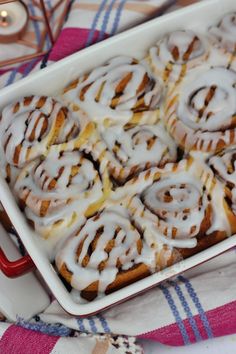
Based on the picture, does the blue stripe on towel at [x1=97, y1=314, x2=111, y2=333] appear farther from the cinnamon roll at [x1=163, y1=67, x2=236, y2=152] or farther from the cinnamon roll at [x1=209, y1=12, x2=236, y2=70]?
the cinnamon roll at [x1=209, y1=12, x2=236, y2=70]

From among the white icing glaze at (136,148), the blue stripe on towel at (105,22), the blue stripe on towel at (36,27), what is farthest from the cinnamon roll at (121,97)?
the blue stripe on towel at (36,27)

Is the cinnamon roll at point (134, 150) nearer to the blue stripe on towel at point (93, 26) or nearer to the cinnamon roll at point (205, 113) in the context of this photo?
the cinnamon roll at point (205, 113)

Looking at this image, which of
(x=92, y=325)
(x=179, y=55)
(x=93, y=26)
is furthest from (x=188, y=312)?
(x=93, y=26)

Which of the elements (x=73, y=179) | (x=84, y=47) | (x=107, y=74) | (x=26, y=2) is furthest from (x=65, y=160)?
(x=26, y=2)

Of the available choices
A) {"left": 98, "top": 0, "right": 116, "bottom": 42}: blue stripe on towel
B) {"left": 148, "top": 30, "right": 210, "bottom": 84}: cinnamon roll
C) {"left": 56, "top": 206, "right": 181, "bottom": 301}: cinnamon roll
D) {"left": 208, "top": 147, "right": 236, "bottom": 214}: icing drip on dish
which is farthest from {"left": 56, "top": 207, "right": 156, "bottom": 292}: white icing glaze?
{"left": 98, "top": 0, "right": 116, "bottom": 42}: blue stripe on towel

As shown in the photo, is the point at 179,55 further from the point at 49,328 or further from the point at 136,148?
the point at 49,328
